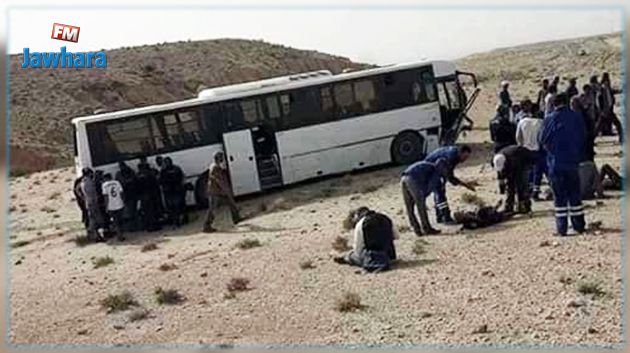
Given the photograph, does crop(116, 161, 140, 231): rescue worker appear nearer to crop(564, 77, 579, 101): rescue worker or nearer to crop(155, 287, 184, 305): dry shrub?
crop(155, 287, 184, 305): dry shrub

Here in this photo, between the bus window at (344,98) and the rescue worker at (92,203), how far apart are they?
6.10m

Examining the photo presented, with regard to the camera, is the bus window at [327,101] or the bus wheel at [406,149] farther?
the bus wheel at [406,149]

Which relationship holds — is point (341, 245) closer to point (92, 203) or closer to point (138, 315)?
point (138, 315)

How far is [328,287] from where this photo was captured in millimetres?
9852

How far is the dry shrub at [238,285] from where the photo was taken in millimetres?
10234

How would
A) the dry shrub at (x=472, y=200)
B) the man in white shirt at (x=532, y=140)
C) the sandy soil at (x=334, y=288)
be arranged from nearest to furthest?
the sandy soil at (x=334, y=288), the man in white shirt at (x=532, y=140), the dry shrub at (x=472, y=200)

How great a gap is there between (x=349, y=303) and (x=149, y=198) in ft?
26.7

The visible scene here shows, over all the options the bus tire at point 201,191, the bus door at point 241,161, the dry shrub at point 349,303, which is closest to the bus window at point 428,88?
the bus door at point 241,161

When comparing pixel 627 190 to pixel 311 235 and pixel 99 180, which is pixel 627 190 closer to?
pixel 311 235

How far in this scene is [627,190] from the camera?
31.8 feet

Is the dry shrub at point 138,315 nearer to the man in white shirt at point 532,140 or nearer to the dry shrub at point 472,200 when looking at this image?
the dry shrub at point 472,200

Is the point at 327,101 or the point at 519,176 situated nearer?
the point at 519,176

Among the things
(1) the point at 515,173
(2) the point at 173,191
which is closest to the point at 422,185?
(1) the point at 515,173

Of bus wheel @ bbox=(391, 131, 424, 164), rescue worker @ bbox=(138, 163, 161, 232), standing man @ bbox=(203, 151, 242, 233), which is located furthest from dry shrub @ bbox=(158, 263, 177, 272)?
bus wheel @ bbox=(391, 131, 424, 164)
